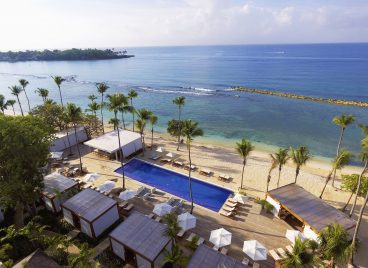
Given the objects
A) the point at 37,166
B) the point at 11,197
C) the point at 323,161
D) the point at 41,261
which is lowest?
the point at 323,161

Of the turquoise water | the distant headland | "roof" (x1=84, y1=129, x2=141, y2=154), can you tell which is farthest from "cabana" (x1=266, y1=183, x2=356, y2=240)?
the distant headland

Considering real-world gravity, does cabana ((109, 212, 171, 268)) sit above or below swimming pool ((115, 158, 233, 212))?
above

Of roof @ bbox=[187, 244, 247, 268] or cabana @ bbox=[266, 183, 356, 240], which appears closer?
roof @ bbox=[187, 244, 247, 268]

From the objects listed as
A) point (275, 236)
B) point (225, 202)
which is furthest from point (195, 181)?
point (275, 236)

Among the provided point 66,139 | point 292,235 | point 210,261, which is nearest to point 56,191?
point 210,261

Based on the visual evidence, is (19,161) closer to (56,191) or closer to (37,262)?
(56,191)

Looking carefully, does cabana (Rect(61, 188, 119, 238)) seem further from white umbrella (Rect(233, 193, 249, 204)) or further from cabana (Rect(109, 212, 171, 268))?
white umbrella (Rect(233, 193, 249, 204))

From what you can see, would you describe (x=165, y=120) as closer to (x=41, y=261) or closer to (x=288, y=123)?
(x=288, y=123)
